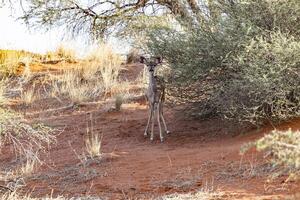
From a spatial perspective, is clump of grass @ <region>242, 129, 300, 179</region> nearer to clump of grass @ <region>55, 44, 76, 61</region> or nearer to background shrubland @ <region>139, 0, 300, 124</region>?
background shrubland @ <region>139, 0, 300, 124</region>

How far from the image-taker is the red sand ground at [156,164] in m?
7.26

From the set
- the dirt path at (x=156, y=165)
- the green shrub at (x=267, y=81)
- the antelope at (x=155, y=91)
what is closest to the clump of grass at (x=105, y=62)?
the dirt path at (x=156, y=165)

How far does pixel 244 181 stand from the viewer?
7.18m

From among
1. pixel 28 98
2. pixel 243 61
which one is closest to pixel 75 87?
pixel 28 98

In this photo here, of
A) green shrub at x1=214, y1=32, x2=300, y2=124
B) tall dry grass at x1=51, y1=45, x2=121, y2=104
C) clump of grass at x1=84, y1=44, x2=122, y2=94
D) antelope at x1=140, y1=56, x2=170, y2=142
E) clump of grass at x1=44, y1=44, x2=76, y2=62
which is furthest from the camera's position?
clump of grass at x1=44, y1=44, x2=76, y2=62

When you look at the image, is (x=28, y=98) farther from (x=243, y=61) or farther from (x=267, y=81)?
(x=267, y=81)

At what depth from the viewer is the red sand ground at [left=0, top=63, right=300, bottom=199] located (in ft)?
23.8

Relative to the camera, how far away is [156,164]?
8.93 m

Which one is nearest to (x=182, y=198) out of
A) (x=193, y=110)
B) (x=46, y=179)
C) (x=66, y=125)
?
(x=46, y=179)

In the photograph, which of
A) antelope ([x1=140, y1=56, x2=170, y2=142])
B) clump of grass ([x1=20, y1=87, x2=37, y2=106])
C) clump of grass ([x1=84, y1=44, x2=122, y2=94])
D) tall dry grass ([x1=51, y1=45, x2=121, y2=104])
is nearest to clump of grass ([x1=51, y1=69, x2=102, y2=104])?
tall dry grass ([x1=51, y1=45, x2=121, y2=104])

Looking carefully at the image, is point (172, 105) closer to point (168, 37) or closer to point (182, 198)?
point (168, 37)

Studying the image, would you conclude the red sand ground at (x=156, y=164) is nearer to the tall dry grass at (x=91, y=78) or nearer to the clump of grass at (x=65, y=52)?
the tall dry grass at (x=91, y=78)

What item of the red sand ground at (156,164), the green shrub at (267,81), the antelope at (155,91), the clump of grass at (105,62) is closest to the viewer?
the red sand ground at (156,164)

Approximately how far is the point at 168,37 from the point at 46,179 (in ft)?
14.1
